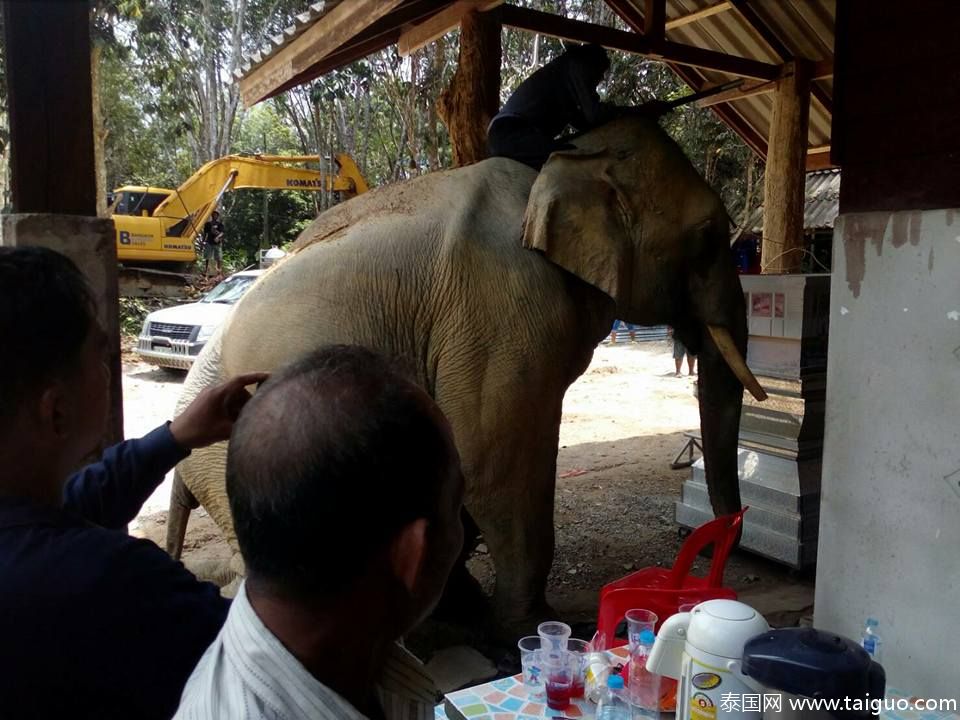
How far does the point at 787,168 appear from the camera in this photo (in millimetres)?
8477

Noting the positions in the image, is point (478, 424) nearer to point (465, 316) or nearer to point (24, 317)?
point (465, 316)

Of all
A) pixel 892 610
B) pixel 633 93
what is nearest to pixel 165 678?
pixel 892 610

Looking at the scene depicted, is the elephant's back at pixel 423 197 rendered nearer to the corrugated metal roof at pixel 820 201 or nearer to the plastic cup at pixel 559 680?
the plastic cup at pixel 559 680

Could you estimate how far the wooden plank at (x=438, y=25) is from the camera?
540cm

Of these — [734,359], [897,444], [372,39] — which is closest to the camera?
[897,444]

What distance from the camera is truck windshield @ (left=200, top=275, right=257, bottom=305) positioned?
1371 cm

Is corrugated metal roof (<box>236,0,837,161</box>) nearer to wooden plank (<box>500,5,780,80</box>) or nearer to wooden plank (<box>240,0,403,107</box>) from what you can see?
wooden plank (<box>240,0,403,107</box>)

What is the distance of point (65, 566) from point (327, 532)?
1.68 feet

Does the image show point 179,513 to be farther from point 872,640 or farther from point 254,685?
point 254,685

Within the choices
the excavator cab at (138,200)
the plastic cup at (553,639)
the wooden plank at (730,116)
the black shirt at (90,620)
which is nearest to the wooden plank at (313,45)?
the plastic cup at (553,639)

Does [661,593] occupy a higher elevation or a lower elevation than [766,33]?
lower

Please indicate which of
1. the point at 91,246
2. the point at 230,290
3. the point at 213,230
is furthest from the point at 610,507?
the point at 213,230

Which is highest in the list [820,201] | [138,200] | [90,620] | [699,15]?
[699,15]

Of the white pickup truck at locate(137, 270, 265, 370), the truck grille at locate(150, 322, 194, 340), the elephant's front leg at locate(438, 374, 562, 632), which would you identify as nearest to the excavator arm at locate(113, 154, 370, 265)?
the white pickup truck at locate(137, 270, 265, 370)
